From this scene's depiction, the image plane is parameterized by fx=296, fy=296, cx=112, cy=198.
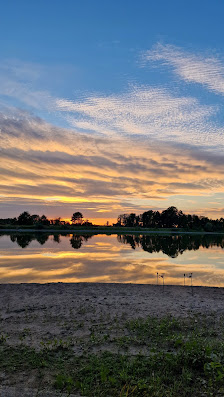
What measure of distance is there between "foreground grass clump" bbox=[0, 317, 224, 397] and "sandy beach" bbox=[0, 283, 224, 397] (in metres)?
0.26

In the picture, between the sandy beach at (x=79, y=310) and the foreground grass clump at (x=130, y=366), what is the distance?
10.1 inches

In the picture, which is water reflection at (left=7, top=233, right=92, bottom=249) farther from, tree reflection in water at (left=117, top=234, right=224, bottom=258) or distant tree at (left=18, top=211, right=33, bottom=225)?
distant tree at (left=18, top=211, right=33, bottom=225)

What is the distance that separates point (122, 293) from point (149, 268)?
10.2 m

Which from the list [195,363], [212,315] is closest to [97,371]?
[195,363]

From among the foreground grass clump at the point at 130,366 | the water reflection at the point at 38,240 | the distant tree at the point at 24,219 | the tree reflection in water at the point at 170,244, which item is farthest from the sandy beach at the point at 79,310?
the distant tree at the point at 24,219

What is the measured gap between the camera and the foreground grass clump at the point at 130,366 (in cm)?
553

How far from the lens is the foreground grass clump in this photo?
5.53 metres

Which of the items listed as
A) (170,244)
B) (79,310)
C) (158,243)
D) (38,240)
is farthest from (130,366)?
(38,240)

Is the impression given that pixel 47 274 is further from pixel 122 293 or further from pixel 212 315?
pixel 212 315

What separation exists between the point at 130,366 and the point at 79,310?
200 inches

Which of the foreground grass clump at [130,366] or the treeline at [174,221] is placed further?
the treeline at [174,221]

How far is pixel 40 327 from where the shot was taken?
917 centimetres

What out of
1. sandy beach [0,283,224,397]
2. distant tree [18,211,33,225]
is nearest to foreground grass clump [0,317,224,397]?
sandy beach [0,283,224,397]

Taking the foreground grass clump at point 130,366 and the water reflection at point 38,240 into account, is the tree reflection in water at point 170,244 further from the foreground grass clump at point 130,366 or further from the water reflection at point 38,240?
the foreground grass clump at point 130,366
